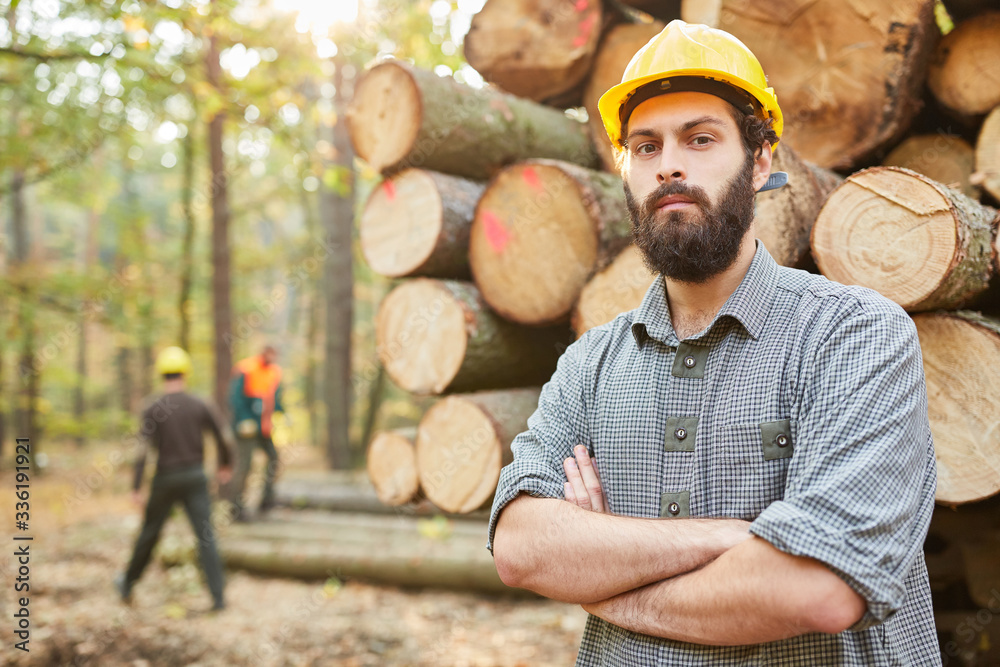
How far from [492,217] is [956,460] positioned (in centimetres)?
204

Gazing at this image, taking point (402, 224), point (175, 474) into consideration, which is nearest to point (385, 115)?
point (402, 224)

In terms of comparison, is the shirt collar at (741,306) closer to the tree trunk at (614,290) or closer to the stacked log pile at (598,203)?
the stacked log pile at (598,203)

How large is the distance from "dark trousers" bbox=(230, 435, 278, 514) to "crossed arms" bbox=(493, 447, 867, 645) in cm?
666

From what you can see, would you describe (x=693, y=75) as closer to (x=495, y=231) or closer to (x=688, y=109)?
(x=688, y=109)

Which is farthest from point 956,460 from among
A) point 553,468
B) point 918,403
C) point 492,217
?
point 492,217

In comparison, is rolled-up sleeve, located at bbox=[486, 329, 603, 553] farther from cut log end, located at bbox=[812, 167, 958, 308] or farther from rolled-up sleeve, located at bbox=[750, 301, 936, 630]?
cut log end, located at bbox=[812, 167, 958, 308]

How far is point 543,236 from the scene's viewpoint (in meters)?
3.02

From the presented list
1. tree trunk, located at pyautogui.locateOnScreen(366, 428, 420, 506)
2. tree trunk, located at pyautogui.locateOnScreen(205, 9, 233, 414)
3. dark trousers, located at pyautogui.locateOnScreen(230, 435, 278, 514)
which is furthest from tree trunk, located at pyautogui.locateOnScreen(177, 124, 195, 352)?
tree trunk, located at pyautogui.locateOnScreen(366, 428, 420, 506)

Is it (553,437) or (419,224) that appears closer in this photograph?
(553,437)

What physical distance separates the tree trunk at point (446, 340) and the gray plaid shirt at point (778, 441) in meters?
1.22

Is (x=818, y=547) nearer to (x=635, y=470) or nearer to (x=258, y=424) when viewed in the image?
(x=635, y=470)

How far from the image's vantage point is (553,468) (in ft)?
6.11

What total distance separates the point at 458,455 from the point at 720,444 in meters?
1.71

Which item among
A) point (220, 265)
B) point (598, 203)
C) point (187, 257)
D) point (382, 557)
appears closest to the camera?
point (598, 203)
